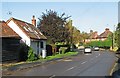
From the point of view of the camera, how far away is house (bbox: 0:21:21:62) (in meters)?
34.3

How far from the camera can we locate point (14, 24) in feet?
144

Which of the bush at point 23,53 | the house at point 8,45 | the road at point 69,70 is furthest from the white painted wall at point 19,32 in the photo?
the road at point 69,70

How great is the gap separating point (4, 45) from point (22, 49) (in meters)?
4.36

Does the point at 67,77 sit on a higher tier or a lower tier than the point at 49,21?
lower

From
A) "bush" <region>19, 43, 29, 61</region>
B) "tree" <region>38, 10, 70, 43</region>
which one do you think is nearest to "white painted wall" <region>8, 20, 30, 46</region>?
"bush" <region>19, 43, 29, 61</region>

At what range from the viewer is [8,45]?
3562 centimetres

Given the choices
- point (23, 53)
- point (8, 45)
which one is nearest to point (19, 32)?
point (23, 53)

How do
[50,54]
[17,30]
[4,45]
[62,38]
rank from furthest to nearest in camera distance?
1. [62,38]
2. [50,54]
3. [17,30]
4. [4,45]

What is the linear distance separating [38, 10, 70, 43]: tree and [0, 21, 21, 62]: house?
23.8 m

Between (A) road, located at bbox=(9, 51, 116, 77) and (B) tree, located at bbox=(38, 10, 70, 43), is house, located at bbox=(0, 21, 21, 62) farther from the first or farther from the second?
(B) tree, located at bbox=(38, 10, 70, 43)

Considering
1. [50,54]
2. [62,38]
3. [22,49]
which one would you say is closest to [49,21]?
[62,38]

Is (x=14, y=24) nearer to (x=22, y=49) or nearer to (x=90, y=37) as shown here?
(x=22, y=49)

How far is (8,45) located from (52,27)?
28166 mm

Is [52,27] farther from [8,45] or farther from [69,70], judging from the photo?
[69,70]
